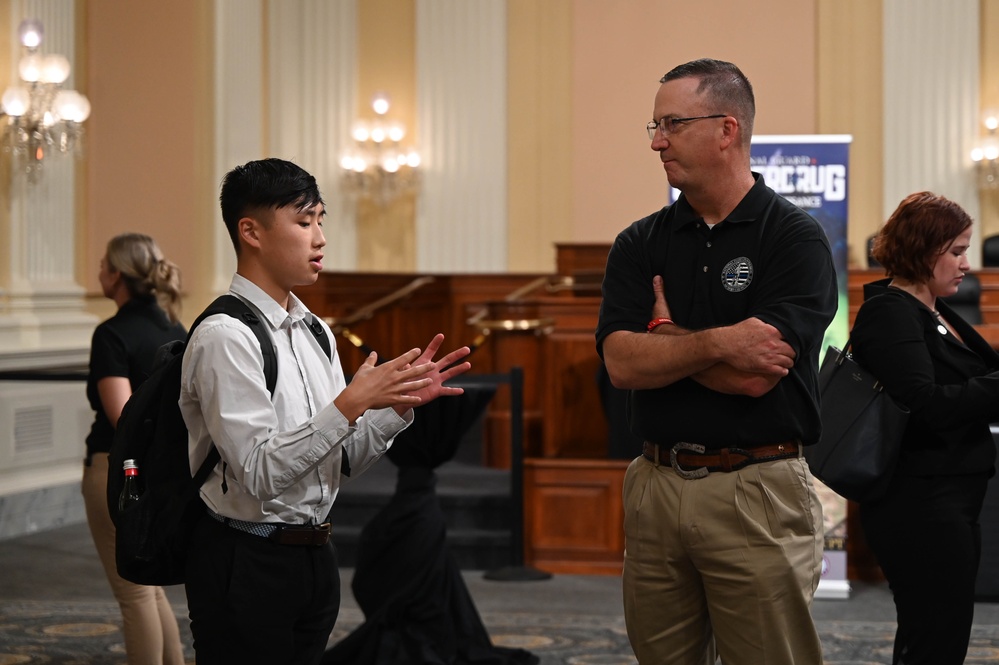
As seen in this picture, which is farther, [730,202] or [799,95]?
[799,95]

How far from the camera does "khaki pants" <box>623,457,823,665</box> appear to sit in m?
2.51

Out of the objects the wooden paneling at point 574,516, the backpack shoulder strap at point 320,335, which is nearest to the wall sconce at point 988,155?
the wooden paneling at point 574,516

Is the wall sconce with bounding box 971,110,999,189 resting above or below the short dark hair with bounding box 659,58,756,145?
above

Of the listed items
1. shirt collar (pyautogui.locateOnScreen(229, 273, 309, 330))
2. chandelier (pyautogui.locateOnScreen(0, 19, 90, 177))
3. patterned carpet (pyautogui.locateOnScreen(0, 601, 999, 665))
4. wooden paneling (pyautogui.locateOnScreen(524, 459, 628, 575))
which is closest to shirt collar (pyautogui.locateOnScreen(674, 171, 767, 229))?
shirt collar (pyautogui.locateOnScreen(229, 273, 309, 330))

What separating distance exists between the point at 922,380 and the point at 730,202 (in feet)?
2.83

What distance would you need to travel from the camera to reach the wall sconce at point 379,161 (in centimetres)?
1185

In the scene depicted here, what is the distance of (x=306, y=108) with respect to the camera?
1197 centimetres

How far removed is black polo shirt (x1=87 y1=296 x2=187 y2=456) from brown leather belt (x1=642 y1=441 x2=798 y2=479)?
2.02 meters

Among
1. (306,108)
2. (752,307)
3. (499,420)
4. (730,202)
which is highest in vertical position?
(306,108)

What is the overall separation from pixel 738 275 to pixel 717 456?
A: 1.27 feet

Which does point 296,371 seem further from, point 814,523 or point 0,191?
point 0,191

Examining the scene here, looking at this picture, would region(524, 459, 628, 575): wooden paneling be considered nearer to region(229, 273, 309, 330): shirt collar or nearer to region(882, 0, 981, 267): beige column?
region(229, 273, 309, 330): shirt collar

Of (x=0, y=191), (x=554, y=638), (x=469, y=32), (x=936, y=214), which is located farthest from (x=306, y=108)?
(x=936, y=214)

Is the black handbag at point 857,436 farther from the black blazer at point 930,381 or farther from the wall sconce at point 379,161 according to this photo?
the wall sconce at point 379,161
